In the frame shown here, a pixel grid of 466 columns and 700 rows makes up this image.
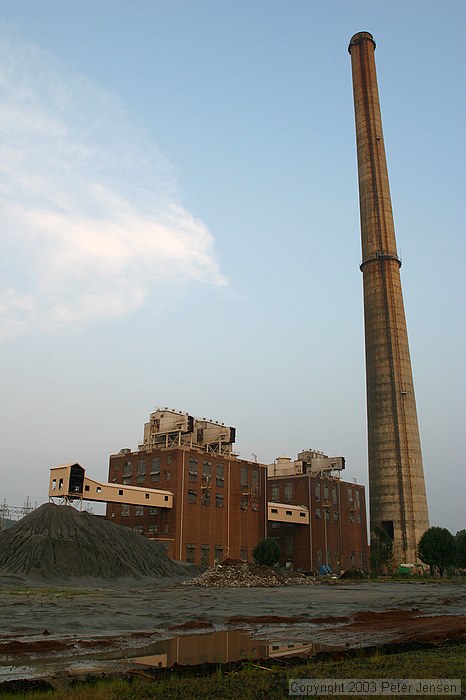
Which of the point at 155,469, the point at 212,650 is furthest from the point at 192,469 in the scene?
the point at 212,650

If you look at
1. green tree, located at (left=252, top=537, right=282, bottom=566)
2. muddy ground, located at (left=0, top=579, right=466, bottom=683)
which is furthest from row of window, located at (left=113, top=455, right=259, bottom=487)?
muddy ground, located at (left=0, top=579, right=466, bottom=683)

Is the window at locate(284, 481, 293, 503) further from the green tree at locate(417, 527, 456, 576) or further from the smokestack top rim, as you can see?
the smokestack top rim

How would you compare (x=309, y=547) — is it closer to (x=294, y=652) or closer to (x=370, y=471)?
(x=370, y=471)

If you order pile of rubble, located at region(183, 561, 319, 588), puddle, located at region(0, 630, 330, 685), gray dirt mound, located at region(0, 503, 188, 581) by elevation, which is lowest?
puddle, located at region(0, 630, 330, 685)

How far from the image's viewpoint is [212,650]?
41.5ft

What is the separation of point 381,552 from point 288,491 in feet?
78.9

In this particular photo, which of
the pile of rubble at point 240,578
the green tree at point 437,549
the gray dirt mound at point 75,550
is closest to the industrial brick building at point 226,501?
the gray dirt mound at point 75,550

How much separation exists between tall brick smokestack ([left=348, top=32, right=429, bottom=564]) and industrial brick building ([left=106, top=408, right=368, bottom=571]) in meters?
16.4

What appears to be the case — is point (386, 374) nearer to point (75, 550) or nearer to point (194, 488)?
point (194, 488)

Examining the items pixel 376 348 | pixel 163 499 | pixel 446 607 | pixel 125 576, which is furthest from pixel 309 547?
Result: pixel 446 607

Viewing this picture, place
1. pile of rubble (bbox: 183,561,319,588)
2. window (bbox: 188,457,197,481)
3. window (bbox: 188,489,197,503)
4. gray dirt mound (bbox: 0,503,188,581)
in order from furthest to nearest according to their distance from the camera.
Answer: window (bbox: 188,457,197,481), window (bbox: 188,489,197,503), gray dirt mound (bbox: 0,503,188,581), pile of rubble (bbox: 183,561,319,588)

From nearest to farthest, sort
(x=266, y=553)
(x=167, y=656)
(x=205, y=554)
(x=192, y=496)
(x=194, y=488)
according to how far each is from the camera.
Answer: (x=167, y=656)
(x=266, y=553)
(x=205, y=554)
(x=192, y=496)
(x=194, y=488)

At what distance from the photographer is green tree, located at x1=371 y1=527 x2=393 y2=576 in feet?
205

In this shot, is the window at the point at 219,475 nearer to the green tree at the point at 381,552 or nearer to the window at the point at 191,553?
the window at the point at 191,553
